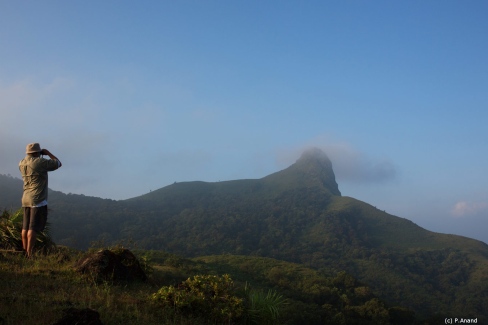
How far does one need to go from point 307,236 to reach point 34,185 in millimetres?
103025

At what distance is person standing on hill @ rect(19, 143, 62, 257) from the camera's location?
8.48 meters

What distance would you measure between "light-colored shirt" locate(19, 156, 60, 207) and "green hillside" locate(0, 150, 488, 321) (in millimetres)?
50295

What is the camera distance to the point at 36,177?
8555mm

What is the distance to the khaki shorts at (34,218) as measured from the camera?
8539 millimetres

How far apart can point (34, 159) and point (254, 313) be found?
5333mm

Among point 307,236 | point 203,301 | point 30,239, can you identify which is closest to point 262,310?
point 203,301

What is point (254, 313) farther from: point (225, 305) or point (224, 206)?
point (224, 206)

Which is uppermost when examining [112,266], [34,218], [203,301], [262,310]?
[34,218]

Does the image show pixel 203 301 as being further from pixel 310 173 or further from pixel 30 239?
pixel 310 173

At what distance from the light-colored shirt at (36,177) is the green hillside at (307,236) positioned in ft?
165

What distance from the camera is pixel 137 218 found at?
93250mm

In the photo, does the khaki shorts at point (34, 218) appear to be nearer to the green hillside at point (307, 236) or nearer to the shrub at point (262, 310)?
the shrub at point (262, 310)

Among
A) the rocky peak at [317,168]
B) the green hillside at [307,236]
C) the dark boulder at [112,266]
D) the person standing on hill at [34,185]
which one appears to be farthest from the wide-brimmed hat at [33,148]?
the rocky peak at [317,168]

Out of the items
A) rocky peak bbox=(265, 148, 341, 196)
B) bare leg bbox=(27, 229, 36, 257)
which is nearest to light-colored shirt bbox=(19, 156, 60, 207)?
bare leg bbox=(27, 229, 36, 257)
